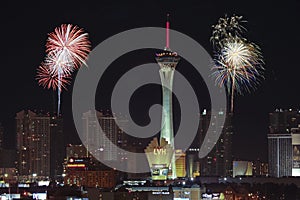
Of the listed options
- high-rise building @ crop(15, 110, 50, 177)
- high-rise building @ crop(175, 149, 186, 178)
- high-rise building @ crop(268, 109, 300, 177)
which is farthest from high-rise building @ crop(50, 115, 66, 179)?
high-rise building @ crop(268, 109, 300, 177)

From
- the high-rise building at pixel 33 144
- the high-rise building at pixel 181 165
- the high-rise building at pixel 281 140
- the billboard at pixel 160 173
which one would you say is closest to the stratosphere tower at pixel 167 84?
the billboard at pixel 160 173

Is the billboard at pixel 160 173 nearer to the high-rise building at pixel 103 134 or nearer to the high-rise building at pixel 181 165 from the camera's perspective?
the high-rise building at pixel 181 165


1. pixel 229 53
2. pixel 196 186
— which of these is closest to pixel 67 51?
pixel 229 53

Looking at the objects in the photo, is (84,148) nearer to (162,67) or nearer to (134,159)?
(134,159)

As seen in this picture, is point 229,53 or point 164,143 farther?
point 164,143

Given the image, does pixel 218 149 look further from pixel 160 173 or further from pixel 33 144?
pixel 160 173

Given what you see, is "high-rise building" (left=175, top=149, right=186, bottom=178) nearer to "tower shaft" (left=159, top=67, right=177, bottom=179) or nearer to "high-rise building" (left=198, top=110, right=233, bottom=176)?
"high-rise building" (left=198, top=110, right=233, bottom=176)
